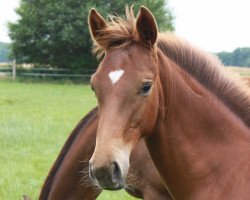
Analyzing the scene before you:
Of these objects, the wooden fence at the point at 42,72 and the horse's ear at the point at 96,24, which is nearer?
the horse's ear at the point at 96,24

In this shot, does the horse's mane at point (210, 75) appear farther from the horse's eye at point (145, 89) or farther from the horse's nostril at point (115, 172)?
the horse's nostril at point (115, 172)

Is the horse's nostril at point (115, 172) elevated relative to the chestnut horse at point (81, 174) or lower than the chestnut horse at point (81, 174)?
elevated

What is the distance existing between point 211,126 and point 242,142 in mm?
236

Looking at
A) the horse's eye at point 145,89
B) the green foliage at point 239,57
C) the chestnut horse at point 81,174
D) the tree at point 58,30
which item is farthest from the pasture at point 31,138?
the tree at point 58,30

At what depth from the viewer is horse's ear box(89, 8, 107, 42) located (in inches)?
115

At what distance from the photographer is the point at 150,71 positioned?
106 inches

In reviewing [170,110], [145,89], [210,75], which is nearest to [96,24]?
[145,89]

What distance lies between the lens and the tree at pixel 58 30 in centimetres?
2656

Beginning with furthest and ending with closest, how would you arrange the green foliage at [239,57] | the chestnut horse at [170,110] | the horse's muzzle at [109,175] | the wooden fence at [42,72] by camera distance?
the wooden fence at [42,72]
the green foliage at [239,57]
the chestnut horse at [170,110]
the horse's muzzle at [109,175]

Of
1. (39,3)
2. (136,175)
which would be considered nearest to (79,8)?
(39,3)

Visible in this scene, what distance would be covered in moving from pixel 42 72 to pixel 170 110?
25.1 metres

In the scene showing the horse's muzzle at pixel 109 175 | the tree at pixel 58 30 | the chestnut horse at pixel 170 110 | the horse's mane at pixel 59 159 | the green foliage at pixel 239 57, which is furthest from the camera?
the tree at pixel 58 30

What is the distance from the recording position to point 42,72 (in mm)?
27469

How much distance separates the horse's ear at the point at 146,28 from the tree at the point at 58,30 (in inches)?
935
